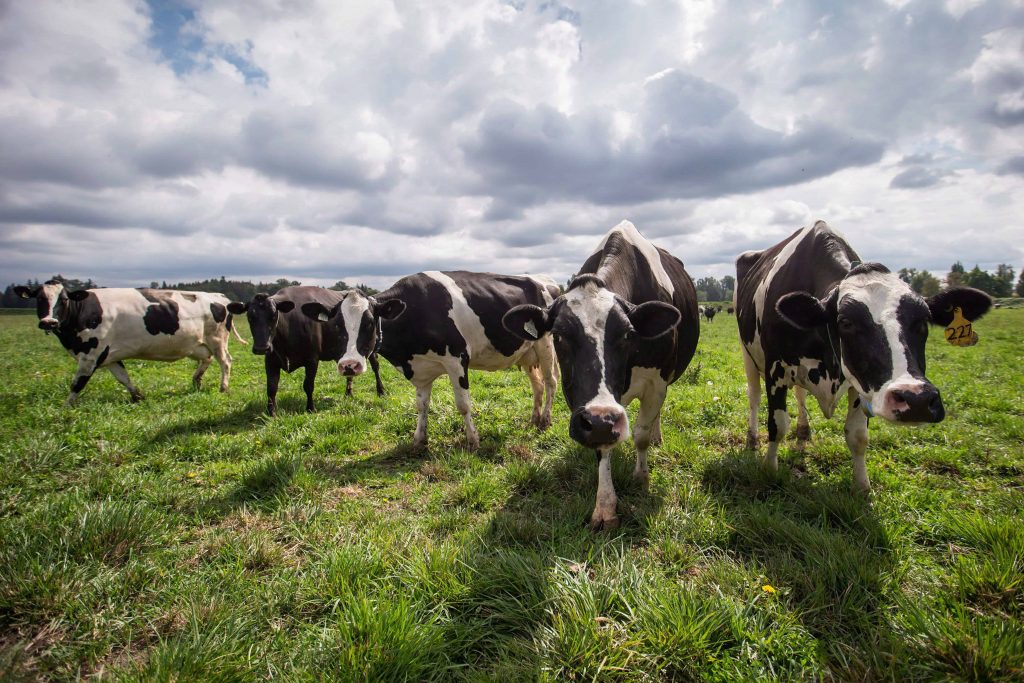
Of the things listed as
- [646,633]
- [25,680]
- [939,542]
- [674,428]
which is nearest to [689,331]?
[674,428]

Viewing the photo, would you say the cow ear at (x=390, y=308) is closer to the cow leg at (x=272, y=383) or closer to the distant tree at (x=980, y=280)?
the cow leg at (x=272, y=383)

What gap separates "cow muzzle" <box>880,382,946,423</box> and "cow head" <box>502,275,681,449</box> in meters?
1.38

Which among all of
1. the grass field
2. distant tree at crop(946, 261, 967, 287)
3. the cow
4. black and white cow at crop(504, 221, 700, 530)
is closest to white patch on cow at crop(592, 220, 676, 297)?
black and white cow at crop(504, 221, 700, 530)

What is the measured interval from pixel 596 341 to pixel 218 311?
10881 mm

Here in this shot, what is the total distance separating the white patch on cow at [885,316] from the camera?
9.20 feet

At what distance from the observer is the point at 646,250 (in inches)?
194

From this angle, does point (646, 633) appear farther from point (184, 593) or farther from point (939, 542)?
point (184, 593)

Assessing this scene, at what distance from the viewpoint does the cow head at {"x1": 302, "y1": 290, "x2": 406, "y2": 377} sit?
573 cm

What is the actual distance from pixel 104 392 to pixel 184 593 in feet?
28.1

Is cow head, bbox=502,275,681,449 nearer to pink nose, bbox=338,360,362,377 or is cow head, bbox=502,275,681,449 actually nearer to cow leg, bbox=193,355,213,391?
pink nose, bbox=338,360,362,377

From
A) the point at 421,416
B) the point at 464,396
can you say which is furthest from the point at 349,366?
the point at 464,396

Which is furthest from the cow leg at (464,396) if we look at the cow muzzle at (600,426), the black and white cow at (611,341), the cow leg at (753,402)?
the cow leg at (753,402)

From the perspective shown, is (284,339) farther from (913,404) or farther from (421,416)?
(913,404)

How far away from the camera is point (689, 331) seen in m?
5.25
